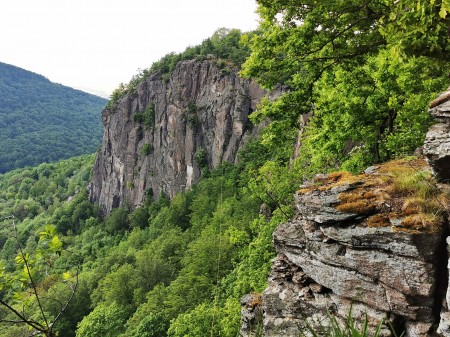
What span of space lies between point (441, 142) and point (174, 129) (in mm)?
71822

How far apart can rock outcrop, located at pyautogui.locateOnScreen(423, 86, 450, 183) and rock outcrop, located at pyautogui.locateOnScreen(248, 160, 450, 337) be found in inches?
14.0

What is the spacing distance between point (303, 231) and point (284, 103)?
3.99 metres

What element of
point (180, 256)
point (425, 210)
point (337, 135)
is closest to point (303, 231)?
point (425, 210)

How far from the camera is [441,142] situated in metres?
5.96

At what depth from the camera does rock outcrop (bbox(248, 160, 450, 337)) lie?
5.85 meters

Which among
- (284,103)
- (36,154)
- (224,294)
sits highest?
(284,103)

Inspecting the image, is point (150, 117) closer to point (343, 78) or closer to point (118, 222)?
point (118, 222)

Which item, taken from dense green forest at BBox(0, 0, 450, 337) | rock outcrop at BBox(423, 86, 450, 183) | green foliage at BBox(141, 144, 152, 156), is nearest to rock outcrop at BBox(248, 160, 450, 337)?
rock outcrop at BBox(423, 86, 450, 183)

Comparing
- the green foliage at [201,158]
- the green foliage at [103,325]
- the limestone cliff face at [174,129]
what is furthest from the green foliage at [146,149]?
the green foliage at [103,325]

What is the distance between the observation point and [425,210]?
6102mm

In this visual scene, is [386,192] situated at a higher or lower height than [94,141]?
Result: higher

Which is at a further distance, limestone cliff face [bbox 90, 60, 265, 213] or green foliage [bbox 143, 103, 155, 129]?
green foliage [bbox 143, 103, 155, 129]

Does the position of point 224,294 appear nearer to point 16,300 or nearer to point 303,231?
point 303,231

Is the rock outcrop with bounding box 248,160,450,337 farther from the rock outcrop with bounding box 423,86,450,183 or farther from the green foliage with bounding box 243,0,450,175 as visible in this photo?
the green foliage with bounding box 243,0,450,175
